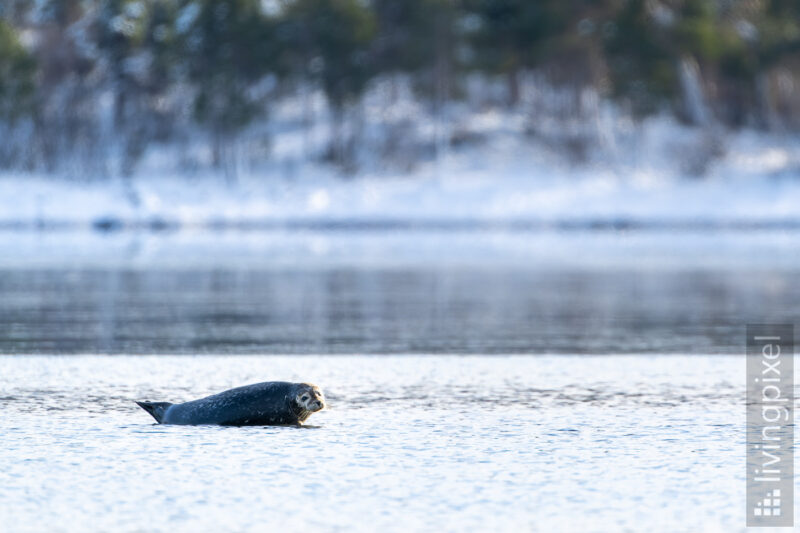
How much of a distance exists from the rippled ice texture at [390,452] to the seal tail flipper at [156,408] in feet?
0.35

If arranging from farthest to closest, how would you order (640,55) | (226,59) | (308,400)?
1. (226,59)
2. (640,55)
3. (308,400)

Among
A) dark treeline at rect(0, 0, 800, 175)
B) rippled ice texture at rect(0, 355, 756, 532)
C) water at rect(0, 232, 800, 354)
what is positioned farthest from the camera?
dark treeline at rect(0, 0, 800, 175)

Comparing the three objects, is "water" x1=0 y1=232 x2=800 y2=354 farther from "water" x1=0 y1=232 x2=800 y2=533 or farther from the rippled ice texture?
the rippled ice texture

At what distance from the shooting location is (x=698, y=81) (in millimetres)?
58594

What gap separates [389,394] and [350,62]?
147 ft

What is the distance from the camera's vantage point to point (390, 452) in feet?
27.4

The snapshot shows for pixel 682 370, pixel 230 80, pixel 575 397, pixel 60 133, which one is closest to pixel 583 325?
pixel 682 370

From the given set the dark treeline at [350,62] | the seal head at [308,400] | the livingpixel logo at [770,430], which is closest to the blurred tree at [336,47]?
the dark treeline at [350,62]

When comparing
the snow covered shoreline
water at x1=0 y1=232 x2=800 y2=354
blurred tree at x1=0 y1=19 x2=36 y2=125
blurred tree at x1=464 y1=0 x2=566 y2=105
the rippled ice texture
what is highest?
blurred tree at x1=464 y1=0 x2=566 y2=105

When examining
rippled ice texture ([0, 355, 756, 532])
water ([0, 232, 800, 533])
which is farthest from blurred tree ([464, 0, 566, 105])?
rippled ice texture ([0, 355, 756, 532])

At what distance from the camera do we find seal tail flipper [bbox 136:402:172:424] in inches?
367

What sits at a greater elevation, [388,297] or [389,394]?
[388,297]

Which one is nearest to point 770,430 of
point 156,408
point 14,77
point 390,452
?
point 390,452

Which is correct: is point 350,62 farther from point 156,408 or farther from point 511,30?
point 156,408
